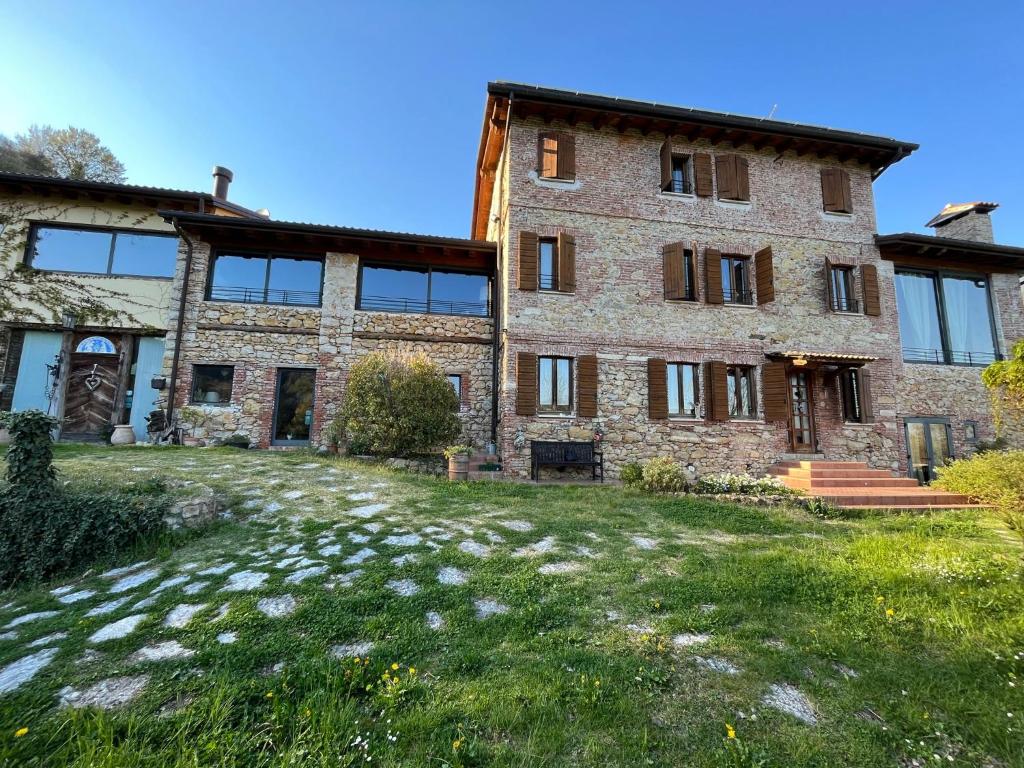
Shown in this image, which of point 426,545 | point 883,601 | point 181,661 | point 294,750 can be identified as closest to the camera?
point 294,750

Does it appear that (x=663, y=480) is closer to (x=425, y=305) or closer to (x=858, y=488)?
(x=858, y=488)

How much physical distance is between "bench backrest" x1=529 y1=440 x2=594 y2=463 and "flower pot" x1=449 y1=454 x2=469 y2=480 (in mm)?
1623

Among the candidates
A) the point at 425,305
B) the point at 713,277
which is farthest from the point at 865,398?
the point at 425,305

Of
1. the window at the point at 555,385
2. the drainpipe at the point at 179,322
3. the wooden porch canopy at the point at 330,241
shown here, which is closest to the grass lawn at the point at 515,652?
the window at the point at 555,385

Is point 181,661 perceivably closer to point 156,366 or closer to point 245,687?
point 245,687

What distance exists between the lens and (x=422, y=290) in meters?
12.6

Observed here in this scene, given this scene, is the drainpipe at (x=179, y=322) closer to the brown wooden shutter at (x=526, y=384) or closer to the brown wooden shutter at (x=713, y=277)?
the brown wooden shutter at (x=526, y=384)

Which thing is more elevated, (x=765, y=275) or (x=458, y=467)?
(x=765, y=275)

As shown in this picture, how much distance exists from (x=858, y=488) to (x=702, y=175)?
326 inches

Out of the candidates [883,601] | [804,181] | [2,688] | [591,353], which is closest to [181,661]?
[2,688]

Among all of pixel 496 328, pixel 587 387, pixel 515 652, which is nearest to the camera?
pixel 515 652

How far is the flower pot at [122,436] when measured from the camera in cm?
1052

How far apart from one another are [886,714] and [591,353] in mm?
8526

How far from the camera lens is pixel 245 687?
8.01 ft
